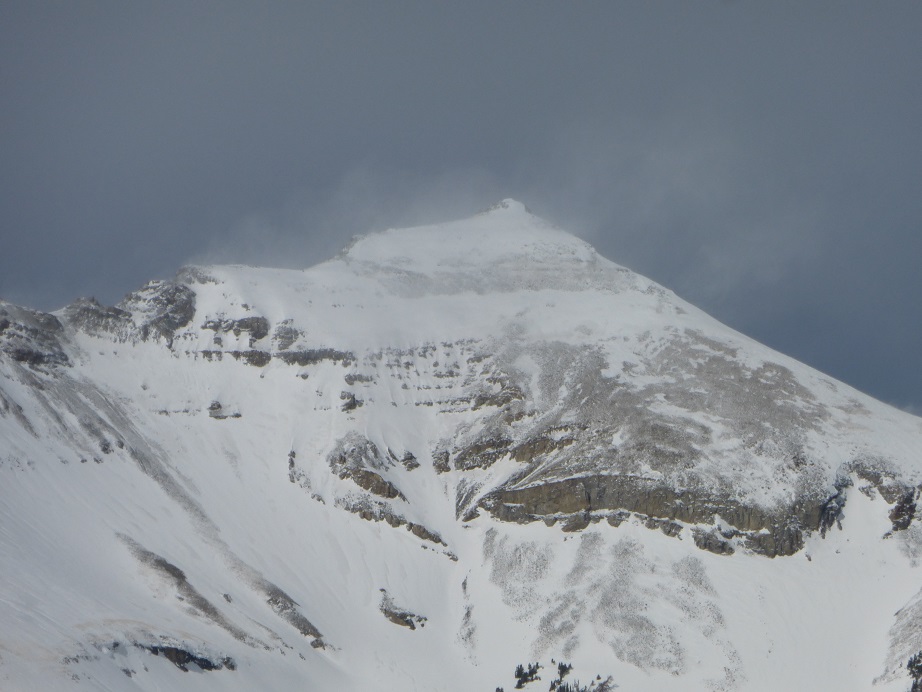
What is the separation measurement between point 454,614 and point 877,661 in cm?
3791

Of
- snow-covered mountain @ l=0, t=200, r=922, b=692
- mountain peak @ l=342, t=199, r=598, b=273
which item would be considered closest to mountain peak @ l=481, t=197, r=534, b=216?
mountain peak @ l=342, t=199, r=598, b=273

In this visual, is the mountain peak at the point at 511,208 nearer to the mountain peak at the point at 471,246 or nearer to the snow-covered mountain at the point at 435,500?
the mountain peak at the point at 471,246

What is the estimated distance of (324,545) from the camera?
9938 centimetres

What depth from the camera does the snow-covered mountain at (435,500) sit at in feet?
259

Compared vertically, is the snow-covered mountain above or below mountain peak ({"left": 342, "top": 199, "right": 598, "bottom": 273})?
below

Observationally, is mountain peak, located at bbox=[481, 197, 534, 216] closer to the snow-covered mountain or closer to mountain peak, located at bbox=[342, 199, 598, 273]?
mountain peak, located at bbox=[342, 199, 598, 273]

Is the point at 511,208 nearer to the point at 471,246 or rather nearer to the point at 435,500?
the point at 471,246

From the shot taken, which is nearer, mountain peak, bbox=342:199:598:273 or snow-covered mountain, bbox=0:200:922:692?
snow-covered mountain, bbox=0:200:922:692

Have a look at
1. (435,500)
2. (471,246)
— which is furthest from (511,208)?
(435,500)

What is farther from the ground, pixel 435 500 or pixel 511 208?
pixel 511 208

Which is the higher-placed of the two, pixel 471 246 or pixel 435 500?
pixel 471 246

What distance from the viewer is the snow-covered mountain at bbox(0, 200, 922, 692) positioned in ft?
259

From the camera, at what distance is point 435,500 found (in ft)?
353

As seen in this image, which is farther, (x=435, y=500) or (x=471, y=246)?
(x=471, y=246)
